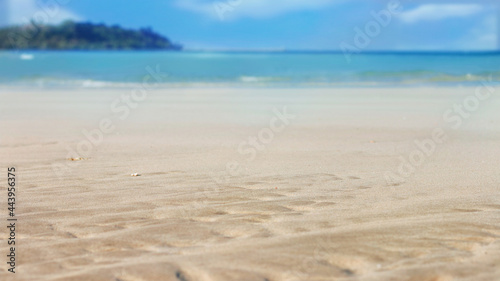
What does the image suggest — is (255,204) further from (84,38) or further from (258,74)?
(84,38)

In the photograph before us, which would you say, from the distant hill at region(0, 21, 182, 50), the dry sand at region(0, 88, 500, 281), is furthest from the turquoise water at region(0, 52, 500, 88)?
the distant hill at region(0, 21, 182, 50)

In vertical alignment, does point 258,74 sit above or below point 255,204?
above

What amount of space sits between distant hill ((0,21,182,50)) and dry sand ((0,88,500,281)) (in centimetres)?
7717

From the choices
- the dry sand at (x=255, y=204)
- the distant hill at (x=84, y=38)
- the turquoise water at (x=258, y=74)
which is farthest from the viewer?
the distant hill at (x=84, y=38)

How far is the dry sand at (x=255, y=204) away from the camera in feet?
10.5

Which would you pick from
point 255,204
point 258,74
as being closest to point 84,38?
point 258,74

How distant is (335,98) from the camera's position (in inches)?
599

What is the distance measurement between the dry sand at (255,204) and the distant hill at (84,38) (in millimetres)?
77168

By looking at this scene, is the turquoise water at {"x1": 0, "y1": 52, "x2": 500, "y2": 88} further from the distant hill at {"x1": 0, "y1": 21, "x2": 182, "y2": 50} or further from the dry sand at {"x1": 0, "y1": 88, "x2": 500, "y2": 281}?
the distant hill at {"x1": 0, "y1": 21, "x2": 182, "y2": 50}

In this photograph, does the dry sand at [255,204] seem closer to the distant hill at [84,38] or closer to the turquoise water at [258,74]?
the turquoise water at [258,74]

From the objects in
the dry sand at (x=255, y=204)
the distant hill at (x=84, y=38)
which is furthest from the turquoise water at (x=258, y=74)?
the distant hill at (x=84, y=38)

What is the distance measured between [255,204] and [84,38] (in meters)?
102

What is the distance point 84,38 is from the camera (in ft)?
328

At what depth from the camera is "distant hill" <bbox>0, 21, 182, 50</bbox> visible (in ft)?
293
